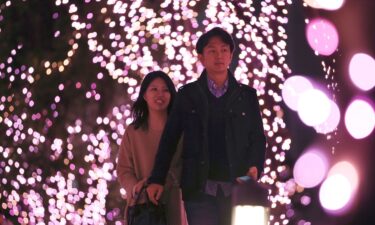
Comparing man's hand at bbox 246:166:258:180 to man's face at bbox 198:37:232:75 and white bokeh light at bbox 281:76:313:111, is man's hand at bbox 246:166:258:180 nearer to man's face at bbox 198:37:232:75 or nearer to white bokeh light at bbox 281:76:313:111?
man's face at bbox 198:37:232:75

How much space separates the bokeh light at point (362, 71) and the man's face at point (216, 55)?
225cm

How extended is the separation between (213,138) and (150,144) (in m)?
0.45

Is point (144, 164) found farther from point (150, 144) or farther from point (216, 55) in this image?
point (216, 55)

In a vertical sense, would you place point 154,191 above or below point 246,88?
below

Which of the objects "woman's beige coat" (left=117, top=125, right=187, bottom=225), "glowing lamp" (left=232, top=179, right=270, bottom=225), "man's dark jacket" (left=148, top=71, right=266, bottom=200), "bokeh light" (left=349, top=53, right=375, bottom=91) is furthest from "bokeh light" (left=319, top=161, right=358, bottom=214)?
"glowing lamp" (left=232, top=179, right=270, bottom=225)

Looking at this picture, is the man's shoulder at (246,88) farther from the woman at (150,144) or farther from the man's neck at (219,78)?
the woman at (150,144)

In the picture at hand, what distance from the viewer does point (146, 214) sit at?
9.01 feet

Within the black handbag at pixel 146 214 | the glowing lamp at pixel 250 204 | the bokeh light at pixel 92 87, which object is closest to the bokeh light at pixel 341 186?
the bokeh light at pixel 92 87

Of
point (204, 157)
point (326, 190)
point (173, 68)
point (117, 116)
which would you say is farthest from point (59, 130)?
point (326, 190)

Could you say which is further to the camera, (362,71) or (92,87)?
(362,71)

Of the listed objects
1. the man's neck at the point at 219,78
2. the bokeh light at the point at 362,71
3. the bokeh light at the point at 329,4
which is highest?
the bokeh light at the point at 329,4

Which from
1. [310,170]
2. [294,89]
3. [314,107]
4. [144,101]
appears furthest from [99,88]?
[310,170]

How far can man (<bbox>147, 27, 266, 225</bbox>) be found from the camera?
2428 millimetres

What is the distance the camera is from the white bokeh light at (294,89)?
3.42 metres
